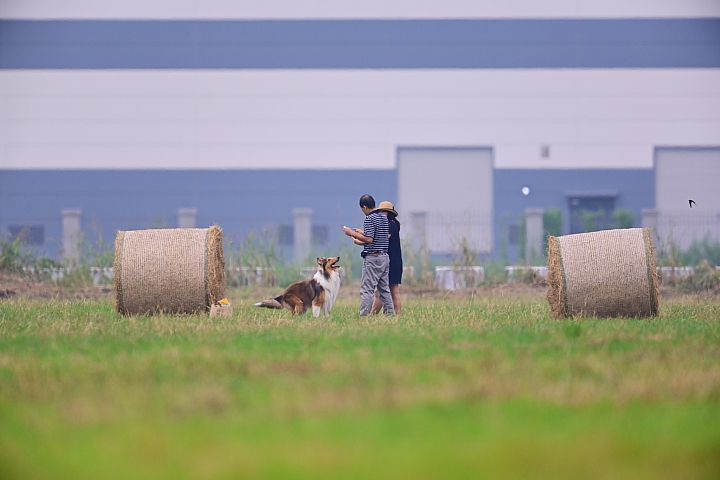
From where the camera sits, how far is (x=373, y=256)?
14.5m

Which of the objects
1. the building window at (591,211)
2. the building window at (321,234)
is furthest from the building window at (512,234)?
the building window at (321,234)

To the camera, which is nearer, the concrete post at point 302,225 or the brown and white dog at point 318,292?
the brown and white dog at point 318,292

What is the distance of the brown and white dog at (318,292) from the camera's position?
1401 centimetres

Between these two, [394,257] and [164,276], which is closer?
[164,276]

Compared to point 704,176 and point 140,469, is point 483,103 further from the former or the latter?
point 140,469

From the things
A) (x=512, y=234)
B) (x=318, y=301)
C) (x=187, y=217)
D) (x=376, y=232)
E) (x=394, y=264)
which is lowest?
(x=318, y=301)

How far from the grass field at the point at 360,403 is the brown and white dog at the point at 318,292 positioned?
232cm

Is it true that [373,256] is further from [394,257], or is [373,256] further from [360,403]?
[360,403]

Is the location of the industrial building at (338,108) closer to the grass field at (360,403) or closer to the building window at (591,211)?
the building window at (591,211)

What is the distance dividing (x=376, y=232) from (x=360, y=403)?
767cm

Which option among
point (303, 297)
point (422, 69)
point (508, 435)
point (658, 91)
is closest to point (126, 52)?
point (422, 69)

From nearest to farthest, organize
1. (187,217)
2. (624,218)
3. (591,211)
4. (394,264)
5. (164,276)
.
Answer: (164,276) < (394,264) < (624,218) < (187,217) < (591,211)

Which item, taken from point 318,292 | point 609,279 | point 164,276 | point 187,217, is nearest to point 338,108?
point 187,217

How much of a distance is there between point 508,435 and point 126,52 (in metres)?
36.3
